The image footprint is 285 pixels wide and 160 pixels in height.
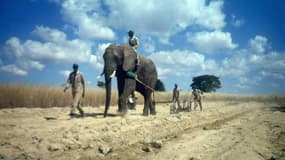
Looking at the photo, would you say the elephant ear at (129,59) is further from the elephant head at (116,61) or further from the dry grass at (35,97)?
the dry grass at (35,97)

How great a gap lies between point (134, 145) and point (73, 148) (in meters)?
1.46

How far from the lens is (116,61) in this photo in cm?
1290

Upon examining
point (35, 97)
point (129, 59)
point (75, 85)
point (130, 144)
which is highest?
point (129, 59)

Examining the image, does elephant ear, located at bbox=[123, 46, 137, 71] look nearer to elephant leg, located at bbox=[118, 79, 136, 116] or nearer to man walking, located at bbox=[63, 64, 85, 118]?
elephant leg, located at bbox=[118, 79, 136, 116]

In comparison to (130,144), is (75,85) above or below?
above

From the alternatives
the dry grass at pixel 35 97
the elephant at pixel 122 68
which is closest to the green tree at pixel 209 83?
the dry grass at pixel 35 97

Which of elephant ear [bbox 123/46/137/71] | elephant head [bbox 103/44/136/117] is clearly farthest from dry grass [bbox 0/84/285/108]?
elephant ear [bbox 123/46/137/71]

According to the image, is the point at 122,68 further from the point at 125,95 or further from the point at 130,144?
the point at 130,144

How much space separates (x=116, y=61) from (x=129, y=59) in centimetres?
56

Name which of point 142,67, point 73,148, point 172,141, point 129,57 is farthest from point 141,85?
point 73,148

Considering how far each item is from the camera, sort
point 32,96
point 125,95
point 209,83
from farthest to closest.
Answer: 1. point 209,83
2. point 32,96
3. point 125,95

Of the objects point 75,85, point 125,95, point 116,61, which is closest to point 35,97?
point 75,85

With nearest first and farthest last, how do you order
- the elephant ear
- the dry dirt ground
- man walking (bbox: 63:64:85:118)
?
the dry dirt ground
man walking (bbox: 63:64:85:118)
the elephant ear

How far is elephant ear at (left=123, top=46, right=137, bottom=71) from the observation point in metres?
12.9
